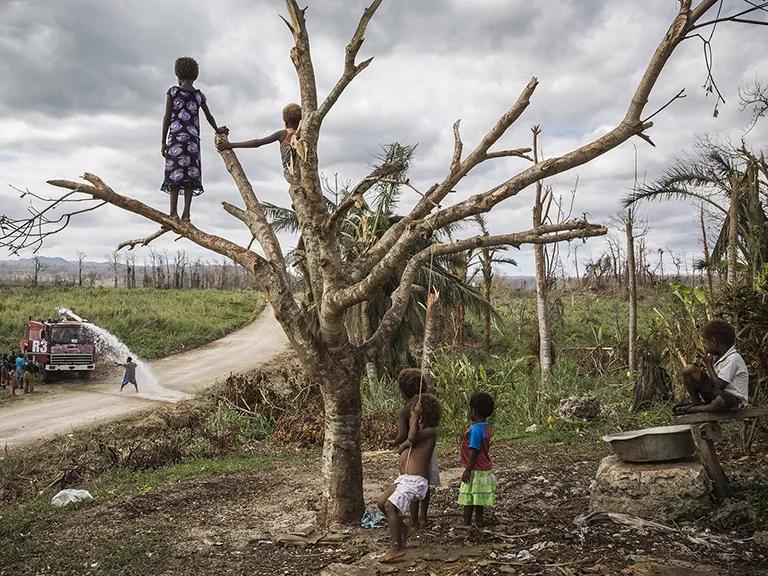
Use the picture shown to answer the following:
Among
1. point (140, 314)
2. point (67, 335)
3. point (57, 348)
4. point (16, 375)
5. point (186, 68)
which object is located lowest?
point (16, 375)

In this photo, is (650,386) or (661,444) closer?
(661,444)

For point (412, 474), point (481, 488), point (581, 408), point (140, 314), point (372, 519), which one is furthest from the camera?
point (140, 314)

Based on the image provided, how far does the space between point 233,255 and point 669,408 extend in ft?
23.7

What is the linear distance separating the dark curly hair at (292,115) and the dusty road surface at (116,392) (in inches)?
371

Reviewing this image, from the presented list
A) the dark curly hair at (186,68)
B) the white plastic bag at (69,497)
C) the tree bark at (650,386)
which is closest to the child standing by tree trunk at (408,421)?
the dark curly hair at (186,68)

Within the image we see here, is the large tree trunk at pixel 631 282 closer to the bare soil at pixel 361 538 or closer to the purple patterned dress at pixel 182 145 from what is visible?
the bare soil at pixel 361 538

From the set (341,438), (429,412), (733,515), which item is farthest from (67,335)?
(733,515)

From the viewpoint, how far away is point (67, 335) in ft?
65.6

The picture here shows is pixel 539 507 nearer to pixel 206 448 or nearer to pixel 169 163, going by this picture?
pixel 169 163

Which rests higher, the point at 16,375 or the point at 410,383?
the point at 410,383

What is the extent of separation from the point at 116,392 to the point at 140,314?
1150 cm

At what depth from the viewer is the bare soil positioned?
4.39 metres

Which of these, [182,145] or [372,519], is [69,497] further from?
[182,145]


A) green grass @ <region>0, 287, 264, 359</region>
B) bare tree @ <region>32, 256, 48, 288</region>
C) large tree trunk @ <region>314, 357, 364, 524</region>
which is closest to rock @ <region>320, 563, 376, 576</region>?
large tree trunk @ <region>314, 357, 364, 524</region>
